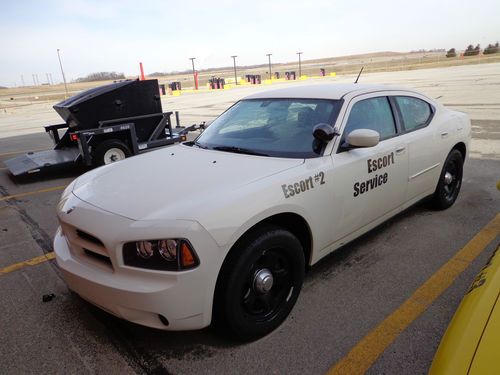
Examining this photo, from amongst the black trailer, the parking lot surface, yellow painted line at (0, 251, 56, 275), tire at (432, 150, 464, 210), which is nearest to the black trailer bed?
the black trailer

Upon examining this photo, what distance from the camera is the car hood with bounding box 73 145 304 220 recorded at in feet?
7.76

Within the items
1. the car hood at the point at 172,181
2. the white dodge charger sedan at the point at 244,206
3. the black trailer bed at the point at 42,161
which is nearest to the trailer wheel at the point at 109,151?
the black trailer bed at the point at 42,161

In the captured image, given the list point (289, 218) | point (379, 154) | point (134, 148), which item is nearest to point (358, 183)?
point (379, 154)

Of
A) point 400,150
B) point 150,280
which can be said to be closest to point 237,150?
point 150,280

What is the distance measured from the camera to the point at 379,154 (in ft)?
11.2

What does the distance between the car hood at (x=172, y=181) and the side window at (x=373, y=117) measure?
76 centimetres

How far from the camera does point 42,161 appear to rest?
24.9 feet

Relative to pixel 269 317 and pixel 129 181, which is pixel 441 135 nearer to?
pixel 269 317

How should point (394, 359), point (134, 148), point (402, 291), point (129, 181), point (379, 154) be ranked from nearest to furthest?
point (394, 359) → point (129, 181) → point (402, 291) → point (379, 154) → point (134, 148)

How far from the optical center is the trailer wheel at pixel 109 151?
7633 mm

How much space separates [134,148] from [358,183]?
19.6 feet

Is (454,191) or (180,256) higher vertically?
(180,256)

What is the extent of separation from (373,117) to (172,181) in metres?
1.94

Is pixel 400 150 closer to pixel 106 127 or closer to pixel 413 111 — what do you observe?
pixel 413 111
